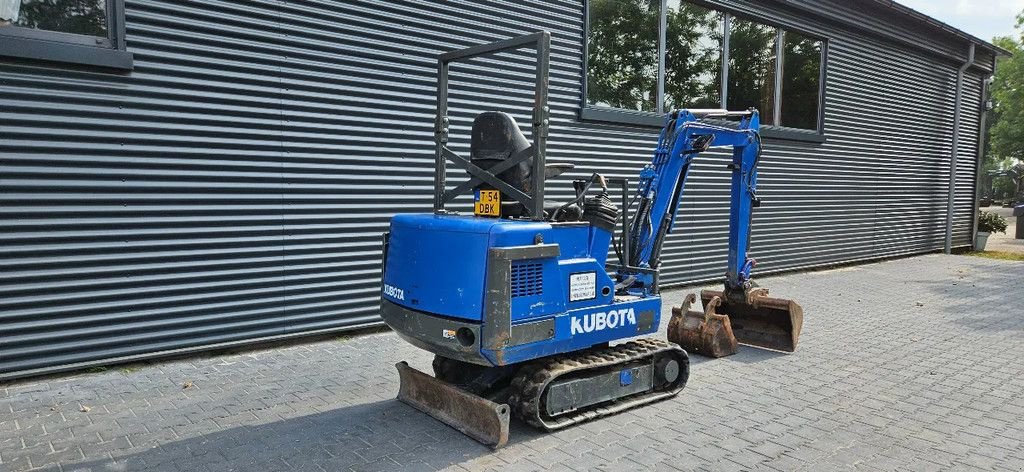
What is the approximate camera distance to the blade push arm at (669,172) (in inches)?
236

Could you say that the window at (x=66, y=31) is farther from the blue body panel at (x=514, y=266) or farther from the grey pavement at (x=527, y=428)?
the blue body panel at (x=514, y=266)

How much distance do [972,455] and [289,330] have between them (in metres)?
5.71

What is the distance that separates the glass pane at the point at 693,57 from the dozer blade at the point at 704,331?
14.7 feet

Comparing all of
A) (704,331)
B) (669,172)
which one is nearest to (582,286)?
(669,172)

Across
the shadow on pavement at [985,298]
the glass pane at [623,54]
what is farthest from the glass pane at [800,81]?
the shadow on pavement at [985,298]

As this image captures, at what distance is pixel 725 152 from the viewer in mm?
11320

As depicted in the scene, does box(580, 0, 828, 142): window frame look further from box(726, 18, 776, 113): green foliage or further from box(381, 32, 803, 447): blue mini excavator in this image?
box(381, 32, 803, 447): blue mini excavator

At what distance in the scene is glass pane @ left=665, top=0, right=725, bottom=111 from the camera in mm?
10383

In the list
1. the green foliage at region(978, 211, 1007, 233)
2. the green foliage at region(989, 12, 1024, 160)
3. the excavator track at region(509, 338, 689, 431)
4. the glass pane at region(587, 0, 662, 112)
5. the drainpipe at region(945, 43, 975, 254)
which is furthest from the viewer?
the green foliage at region(989, 12, 1024, 160)

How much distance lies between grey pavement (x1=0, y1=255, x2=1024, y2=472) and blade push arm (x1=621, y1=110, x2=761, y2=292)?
1.17m

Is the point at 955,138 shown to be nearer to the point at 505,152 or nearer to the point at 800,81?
the point at 800,81

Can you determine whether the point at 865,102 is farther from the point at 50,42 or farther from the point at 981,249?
the point at 50,42

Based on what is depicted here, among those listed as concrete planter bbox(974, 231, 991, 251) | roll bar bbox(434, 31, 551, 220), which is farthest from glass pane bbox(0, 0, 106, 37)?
concrete planter bbox(974, 231, 991, 251)

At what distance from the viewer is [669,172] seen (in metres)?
6.16
